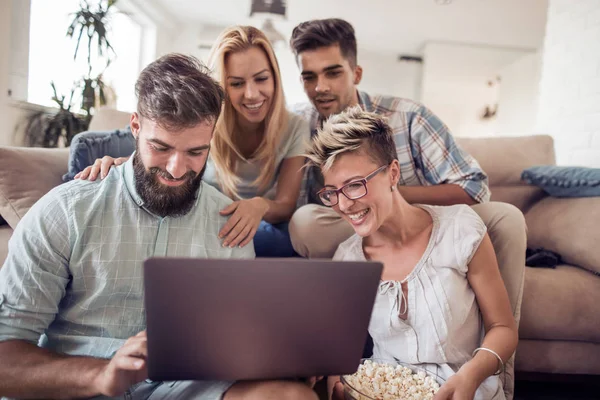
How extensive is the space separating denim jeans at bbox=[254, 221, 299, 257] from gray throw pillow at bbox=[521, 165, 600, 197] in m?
1.30

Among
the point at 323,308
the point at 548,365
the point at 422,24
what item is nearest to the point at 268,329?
the point at 323,308

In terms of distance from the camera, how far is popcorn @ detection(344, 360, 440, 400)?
3.30 feet

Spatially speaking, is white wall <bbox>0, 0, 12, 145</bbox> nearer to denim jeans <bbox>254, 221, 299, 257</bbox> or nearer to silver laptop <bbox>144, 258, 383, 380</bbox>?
denim jeans <bbox>254, 221, 299, 257</bbox>

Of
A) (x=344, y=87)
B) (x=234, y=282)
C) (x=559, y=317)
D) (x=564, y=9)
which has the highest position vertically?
(x=564, y=9)

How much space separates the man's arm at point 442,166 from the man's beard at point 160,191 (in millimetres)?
941

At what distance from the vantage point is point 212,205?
1190 mm

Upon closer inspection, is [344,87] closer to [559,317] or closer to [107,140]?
[107,140]

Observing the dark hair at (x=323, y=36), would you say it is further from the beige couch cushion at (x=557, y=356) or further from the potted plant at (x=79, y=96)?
the potted plant at (x=79, y=96)

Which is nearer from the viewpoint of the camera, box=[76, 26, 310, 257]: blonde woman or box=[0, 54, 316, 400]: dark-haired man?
box=[0, 54, 316, 400]: dark-haired man

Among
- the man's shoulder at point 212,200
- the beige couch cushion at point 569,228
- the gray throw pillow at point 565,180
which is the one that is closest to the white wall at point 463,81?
the gray throw pillow at point 565,180

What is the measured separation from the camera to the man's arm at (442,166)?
1.73m

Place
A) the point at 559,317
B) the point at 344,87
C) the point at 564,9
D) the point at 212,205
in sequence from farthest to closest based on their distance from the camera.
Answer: the point at 564,9 → the point at 344,87 → the point at 559,317 → the point at 212,205

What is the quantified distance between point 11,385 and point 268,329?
1.71ft

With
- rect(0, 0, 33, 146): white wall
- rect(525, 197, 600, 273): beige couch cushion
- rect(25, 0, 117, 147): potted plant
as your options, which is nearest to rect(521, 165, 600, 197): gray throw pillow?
rect(525, 197, 600, 273): beige couch cushion
